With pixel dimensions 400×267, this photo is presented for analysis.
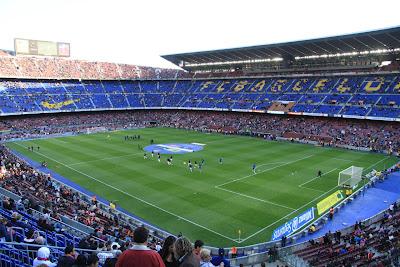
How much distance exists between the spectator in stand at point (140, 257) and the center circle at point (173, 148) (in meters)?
40.4

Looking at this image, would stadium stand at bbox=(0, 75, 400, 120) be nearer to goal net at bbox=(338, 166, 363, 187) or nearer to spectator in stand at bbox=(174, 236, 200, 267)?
goal net at bbox=(338, 166, 363, 187)

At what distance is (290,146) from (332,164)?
11.6 metres

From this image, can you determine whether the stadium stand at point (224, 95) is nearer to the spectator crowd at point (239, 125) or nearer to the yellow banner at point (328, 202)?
the spectator crowd at point (239, 125)

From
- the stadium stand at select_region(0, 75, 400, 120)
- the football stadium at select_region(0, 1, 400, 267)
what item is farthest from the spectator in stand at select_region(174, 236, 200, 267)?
the stadium stand at select_region(0, 75, 400, 120)

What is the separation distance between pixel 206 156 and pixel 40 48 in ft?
204

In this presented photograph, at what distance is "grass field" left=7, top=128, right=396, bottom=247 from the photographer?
74.5 feet

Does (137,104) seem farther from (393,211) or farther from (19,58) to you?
(393,211)

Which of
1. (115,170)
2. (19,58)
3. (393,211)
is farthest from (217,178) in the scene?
(19,58)

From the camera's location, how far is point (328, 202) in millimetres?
25359

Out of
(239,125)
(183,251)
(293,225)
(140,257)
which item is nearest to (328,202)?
(293,225)

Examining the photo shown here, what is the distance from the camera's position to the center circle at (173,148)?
4503 centimetres

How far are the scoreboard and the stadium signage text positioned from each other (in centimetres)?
7973

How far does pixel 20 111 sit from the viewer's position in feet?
213

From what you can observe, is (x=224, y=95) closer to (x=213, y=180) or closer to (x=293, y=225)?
(x=213, y=180)
